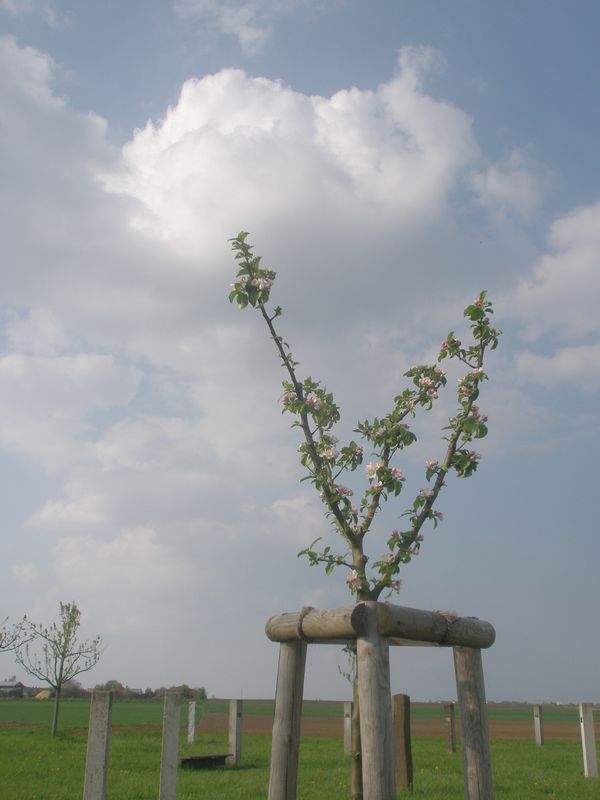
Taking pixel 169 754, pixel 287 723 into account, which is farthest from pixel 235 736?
pixel 287 723

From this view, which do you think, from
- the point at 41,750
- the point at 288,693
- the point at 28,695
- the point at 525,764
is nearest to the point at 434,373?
the point at 288,693

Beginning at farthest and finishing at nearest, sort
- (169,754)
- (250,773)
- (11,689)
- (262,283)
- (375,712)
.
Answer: (11,689) → (250,773) → (169,754) → (262,283) → (375,712)

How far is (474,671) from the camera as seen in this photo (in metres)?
6.12

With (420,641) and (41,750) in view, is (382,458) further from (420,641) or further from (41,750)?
(41,750)

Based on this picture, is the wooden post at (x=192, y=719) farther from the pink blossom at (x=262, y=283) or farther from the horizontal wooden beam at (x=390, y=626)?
the pink blossom at (x=262, y=283)

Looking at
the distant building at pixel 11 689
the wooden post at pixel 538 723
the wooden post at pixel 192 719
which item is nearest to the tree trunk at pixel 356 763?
the wooden post at pixel 192 719

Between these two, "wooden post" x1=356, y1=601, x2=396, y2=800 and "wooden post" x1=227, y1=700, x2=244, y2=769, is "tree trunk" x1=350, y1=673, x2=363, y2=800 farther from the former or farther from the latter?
"wooden post" x1=227, y1=700, x2=244, y2=769

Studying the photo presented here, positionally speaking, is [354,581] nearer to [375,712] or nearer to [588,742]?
[375,712]

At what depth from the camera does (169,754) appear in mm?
8625

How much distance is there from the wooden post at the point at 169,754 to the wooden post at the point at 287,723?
2.90 meters

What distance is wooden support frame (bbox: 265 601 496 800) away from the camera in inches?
205

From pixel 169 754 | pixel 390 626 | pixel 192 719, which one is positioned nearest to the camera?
pixel 390 626

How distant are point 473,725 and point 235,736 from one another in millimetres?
11749

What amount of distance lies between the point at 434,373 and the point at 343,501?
5.82ft
